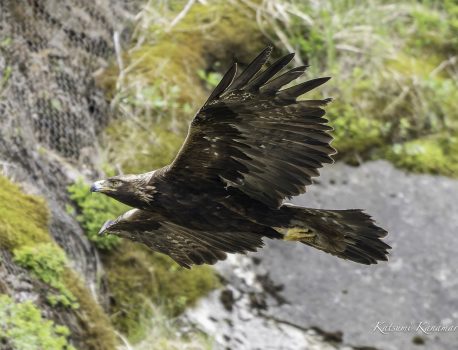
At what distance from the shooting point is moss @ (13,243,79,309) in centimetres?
623

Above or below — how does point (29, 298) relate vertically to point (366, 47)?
below

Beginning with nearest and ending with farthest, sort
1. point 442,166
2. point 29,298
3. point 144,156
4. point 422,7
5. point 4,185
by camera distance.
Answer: point 29,298 → point 4,185 → point 144,156 → point 442,166 → point 422,7

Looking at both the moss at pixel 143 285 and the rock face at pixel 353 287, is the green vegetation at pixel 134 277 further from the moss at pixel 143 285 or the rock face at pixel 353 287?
the rock face at pixel 353 287

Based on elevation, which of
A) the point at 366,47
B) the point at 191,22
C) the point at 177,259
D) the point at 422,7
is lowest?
the point at 177,259

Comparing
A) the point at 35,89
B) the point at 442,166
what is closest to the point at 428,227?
the point at 442,166

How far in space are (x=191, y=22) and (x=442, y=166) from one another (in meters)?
2.47

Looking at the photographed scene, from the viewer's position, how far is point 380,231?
20.3 ft

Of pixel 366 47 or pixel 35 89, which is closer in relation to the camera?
pixel 35 89

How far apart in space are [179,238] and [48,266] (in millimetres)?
980

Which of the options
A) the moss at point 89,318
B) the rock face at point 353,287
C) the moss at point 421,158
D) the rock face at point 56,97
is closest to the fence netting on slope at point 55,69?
the rock face at point 56,97

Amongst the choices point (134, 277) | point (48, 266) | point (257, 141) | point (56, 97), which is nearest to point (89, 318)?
point (48, 266)

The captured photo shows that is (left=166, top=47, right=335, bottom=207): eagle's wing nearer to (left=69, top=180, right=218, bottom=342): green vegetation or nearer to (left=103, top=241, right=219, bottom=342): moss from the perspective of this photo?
(left=69, top=180, right=218, bottom=342): green vegetation

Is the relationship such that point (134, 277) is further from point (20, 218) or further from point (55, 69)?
point (55, 69)

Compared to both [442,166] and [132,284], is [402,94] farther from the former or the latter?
[132,284]
